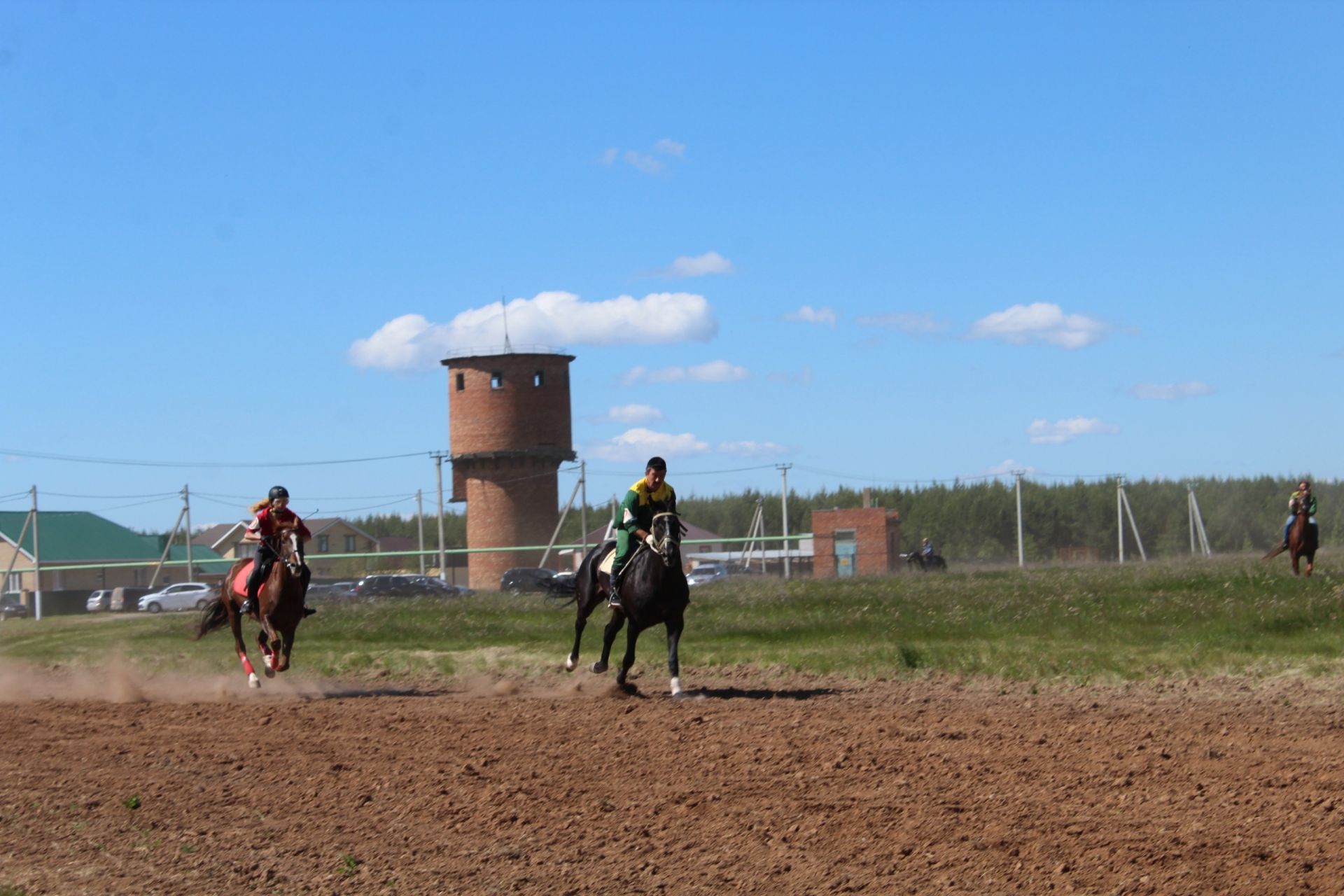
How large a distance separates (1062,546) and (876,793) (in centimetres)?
9276

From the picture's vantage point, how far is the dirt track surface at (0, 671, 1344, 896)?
22.6 feet

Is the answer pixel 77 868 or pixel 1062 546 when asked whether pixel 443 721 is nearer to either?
pixel 77 868

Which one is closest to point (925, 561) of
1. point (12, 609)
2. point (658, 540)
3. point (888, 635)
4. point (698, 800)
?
point (888, 635)

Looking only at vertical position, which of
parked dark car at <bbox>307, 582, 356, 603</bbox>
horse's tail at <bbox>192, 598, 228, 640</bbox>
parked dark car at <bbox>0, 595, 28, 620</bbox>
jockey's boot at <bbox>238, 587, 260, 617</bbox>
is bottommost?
parked dark car at <bbox>0, 595, 28, 620</bbox>

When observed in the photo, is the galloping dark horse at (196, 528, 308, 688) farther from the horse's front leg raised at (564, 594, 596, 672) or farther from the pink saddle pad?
the horse's front leg raised at (564, 594, 596, 672)

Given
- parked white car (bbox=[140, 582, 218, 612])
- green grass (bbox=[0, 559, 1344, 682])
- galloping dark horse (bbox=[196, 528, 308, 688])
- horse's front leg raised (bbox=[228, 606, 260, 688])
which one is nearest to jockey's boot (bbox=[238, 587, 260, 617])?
galloping dark horse (bbox=[196, 528, 308, 688])

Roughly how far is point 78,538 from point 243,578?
2914 inches

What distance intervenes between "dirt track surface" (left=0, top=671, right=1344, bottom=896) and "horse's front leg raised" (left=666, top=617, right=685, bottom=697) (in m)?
0.98

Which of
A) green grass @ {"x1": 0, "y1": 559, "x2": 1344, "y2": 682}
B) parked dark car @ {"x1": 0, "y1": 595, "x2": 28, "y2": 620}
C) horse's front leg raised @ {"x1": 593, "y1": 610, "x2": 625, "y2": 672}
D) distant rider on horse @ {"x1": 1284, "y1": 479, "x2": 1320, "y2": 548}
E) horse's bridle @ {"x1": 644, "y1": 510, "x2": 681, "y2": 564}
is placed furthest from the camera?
parked dark car @ {"x1": 0, "y1": 595, "x2": 28, "y2": 620}

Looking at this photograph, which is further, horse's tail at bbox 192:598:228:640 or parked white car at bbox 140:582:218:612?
parked white car at bbox 140:582:218:612

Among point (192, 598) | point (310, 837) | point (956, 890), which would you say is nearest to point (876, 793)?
point (956, 890)

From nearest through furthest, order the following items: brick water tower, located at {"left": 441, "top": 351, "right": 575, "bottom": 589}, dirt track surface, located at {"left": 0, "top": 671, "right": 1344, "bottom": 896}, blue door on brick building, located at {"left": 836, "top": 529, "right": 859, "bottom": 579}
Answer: dirt track surface, located at {"left": 0, "top": 671, "right": 1344, "bottom": 896} < blue door on brick building, located at {"left": 836, "top": 529, "right": 859, "bottom": 579} < brick water tower, located at {"left": 441, "top": 351, "right": 575, "bottom": 589}

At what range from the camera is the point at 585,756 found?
396 inches

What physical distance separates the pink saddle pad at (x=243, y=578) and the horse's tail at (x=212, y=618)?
1.02 meters
